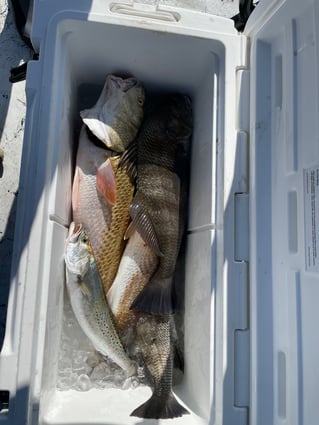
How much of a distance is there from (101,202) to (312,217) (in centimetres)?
61

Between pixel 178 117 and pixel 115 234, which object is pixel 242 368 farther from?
pixel 178 117

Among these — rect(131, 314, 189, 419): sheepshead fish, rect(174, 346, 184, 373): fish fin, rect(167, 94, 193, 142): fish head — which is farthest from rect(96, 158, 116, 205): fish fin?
rect(174, 346, 184, 373): fish fin

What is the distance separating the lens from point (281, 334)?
2.66 ft

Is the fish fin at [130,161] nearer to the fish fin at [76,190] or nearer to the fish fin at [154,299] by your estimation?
the fish fin at [76,190]

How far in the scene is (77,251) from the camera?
0.98m

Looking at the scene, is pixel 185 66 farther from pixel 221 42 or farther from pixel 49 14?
pixel 49 14

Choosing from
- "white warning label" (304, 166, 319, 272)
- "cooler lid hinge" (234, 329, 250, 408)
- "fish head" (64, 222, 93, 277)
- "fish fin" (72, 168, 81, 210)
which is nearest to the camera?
"white warning label" (304, 166, 319, 272)

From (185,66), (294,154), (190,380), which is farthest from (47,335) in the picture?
(185,66)

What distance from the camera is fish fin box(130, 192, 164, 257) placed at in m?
1.10

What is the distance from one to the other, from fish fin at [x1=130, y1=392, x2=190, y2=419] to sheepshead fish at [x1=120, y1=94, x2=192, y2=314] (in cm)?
23

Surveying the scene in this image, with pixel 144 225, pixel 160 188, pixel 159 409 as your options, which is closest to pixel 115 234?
pixel 144 225

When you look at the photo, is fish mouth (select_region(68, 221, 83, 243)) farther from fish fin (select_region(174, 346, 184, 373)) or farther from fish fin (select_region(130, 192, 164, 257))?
fish fin (select_region(174, 346, 184, 373))

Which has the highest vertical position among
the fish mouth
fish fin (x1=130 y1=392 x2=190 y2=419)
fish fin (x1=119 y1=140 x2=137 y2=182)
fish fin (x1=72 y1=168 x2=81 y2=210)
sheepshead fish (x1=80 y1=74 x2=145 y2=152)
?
sheepshead fish (x1=80 y1=74 x2=145 y2=152)

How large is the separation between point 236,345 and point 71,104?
79cm
